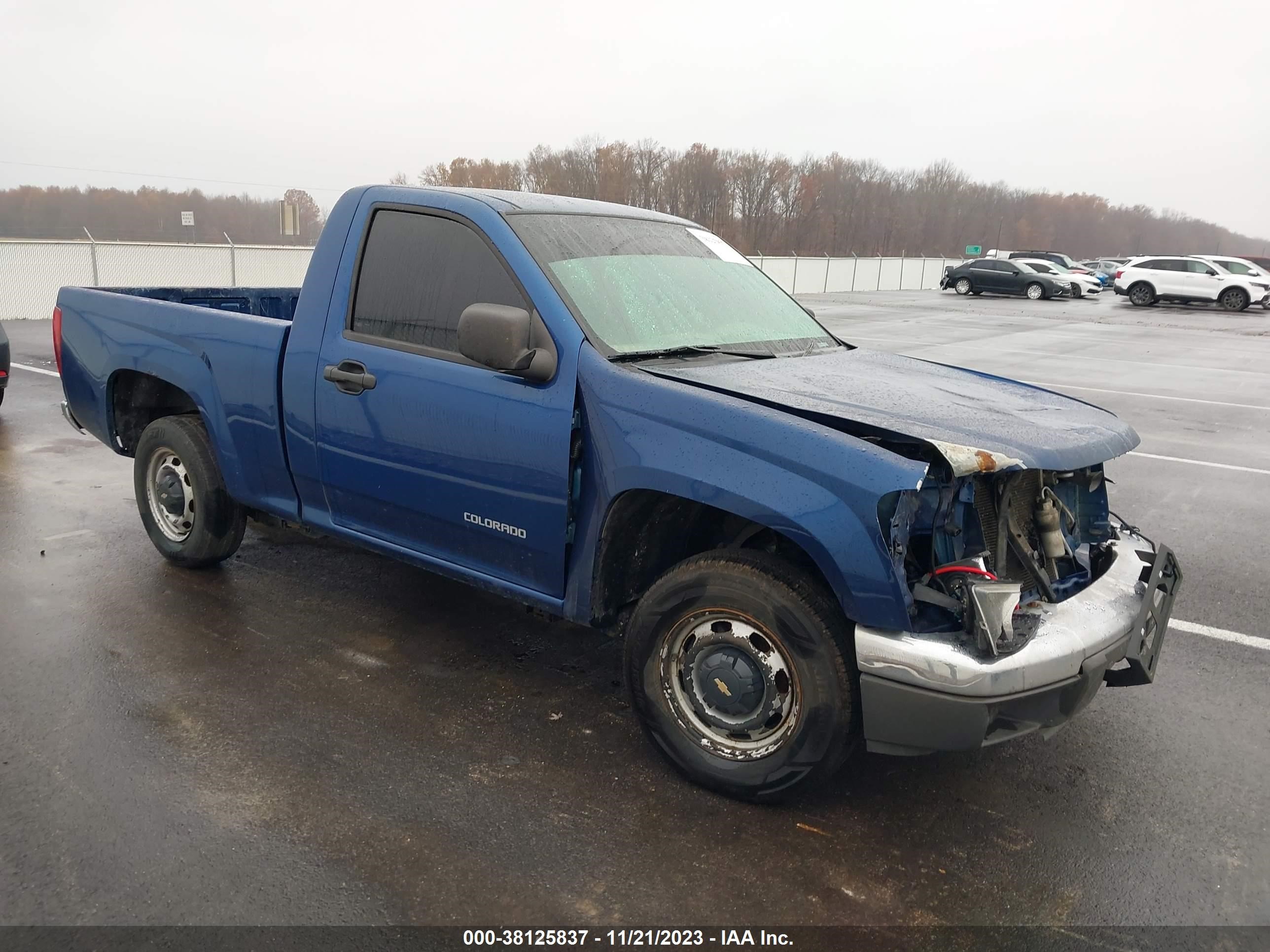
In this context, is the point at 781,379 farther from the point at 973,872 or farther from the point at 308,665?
the point at 308,665

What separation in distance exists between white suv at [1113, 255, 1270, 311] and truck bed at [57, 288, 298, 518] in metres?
35.9

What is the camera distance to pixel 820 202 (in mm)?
89875

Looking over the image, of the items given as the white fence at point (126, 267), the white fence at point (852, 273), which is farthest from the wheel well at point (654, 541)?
the white fence at point (852, 273)

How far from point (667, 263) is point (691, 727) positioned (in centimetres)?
195

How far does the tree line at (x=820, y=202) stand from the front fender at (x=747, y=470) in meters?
55.6

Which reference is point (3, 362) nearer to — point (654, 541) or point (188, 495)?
point (188, 495)

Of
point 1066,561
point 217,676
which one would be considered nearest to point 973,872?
point 1066,561

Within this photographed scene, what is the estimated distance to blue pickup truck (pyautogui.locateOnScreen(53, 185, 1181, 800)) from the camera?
9.49 feet

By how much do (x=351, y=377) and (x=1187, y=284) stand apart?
36.6 metres

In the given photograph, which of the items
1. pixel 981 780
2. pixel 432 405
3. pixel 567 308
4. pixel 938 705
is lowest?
pixel 981 780

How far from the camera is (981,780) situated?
3.50m

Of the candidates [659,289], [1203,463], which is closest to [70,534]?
[659,289]

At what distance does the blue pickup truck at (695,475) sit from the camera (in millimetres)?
2893

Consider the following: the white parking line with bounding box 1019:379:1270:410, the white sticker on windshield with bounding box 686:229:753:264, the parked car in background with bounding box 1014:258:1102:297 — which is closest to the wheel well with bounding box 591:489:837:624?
the white sticker on windshield with bounding box 686:229:753:264
